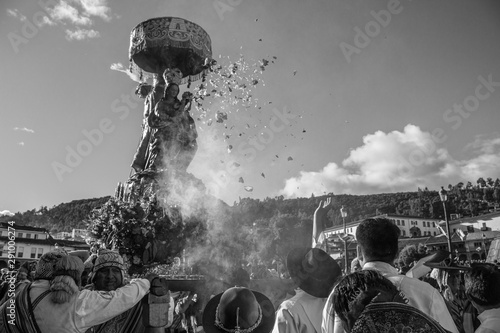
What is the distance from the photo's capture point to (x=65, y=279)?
9.58 ft

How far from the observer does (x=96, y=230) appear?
1026 cm

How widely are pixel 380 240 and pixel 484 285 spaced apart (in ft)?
4.92

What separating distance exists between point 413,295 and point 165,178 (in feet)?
38.4

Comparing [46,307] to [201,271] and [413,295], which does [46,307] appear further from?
[201,271]

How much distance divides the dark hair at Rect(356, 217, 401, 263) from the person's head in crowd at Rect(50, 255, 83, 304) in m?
2.48

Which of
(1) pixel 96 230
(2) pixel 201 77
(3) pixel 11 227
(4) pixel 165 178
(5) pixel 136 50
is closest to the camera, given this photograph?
(3) pixel 11 227

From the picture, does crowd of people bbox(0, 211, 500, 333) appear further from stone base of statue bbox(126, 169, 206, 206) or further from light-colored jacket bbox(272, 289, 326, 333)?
stone base of statue bbox(126, 169, 206, 206)

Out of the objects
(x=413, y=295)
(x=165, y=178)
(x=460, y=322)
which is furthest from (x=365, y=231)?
(x=165, y=178)

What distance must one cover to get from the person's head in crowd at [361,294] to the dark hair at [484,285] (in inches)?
91.4

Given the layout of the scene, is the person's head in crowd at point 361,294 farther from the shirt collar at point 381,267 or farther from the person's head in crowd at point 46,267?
the person's head in crowd at point 46,267

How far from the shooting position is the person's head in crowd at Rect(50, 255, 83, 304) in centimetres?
285

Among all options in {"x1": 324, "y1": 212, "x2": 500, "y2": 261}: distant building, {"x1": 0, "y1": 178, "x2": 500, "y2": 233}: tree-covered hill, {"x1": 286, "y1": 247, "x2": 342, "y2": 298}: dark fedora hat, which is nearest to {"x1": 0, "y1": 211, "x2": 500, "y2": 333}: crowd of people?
{"x1": 286, "y1": 247, "x2": 342, "y2": 298}: dark fedora hat

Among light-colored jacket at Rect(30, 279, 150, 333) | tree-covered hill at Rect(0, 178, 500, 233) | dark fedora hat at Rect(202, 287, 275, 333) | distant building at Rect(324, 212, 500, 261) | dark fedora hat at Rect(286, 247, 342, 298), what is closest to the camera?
dark fedora hat at Rect(202, 287, 275, 333)

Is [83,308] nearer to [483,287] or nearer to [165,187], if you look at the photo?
[483,287]
